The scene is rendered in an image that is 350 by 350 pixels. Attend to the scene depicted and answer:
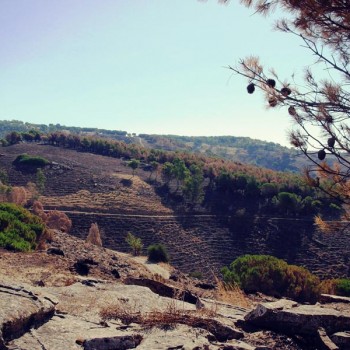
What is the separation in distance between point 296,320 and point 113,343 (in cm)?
264

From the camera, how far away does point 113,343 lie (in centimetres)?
495

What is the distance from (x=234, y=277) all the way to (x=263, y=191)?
124 ft

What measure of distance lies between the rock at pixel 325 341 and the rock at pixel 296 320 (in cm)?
9

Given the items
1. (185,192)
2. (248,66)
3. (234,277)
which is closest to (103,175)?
(185,192)

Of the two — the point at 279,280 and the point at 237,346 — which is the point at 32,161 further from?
the point at 237,346

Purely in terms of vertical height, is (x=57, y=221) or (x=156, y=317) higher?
(x=156, y=317)

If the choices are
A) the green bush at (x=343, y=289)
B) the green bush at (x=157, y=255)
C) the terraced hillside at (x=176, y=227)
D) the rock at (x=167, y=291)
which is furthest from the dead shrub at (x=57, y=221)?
the rock at (x=167, y=291)

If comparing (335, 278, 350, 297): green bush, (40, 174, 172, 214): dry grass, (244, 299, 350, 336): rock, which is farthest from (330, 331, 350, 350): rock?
(40, 174, 172, 214): dry grass

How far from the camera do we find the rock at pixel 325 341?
5.74m

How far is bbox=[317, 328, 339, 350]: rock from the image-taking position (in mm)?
5738

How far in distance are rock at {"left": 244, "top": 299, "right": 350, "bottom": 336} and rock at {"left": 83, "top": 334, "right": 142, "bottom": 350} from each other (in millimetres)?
2007

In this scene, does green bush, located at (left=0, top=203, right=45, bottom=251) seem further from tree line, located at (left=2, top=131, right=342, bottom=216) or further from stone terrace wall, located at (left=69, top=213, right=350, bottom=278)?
tree line, located at (left=2, top=131, right=342, bottom=216)

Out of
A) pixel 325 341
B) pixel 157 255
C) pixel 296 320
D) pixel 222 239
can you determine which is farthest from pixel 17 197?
pixel 325 341

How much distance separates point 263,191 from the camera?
53125mm
